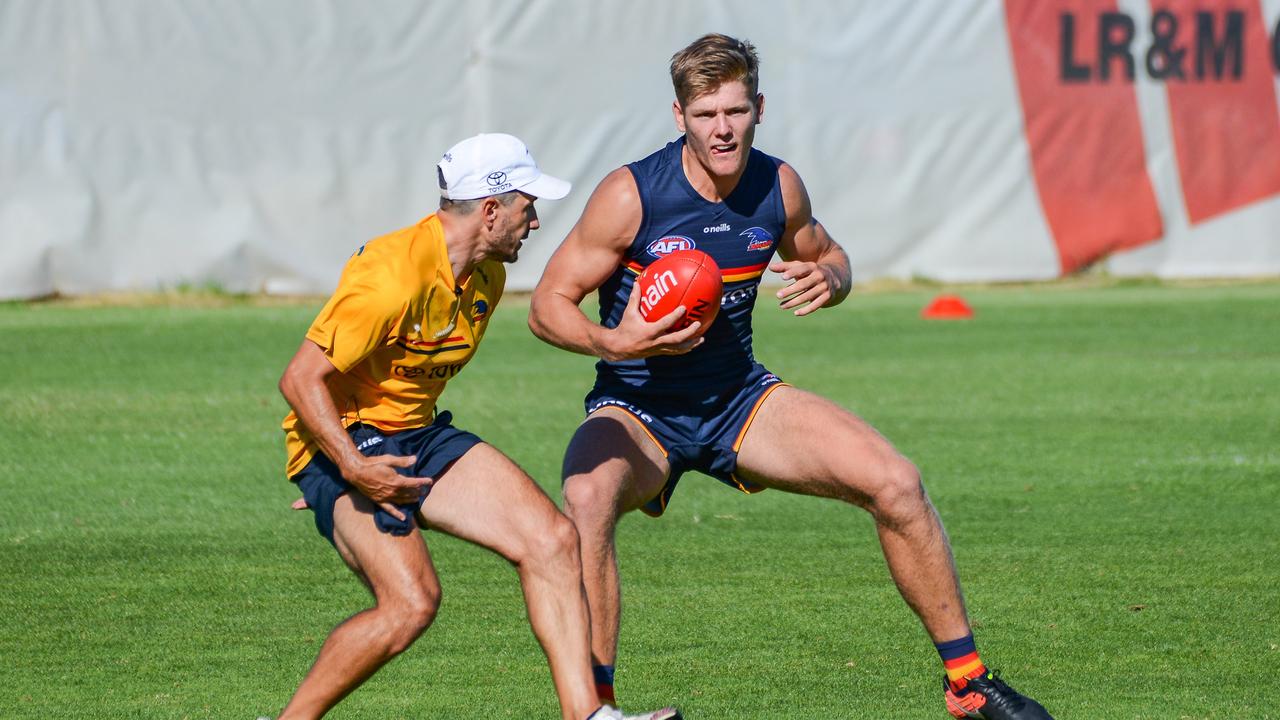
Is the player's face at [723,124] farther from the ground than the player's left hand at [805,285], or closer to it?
farther from the ground

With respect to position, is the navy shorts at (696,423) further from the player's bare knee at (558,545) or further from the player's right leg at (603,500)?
the player's bare knee at (558,545)

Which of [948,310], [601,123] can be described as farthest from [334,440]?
[601,123]

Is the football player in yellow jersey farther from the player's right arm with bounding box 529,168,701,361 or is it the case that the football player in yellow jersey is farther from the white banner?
the white banner

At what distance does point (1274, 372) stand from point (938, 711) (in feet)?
29.1

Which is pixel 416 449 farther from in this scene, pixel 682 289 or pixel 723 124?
pixel 723 124

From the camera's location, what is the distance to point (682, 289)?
5.95 m

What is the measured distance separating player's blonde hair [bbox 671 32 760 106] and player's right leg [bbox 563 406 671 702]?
1.24 metres

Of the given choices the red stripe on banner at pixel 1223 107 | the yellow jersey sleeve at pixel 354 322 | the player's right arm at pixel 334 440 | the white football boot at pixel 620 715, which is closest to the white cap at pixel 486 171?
the yellow jersey sleeve at pixel 354 322

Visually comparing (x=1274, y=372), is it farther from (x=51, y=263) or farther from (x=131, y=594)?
(x=51, y=263)

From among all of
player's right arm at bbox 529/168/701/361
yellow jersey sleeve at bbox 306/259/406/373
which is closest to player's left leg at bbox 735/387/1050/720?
player's right arm at bbox 529/168/701/361

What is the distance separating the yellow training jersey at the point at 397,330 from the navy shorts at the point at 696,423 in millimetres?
895

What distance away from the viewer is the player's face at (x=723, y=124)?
20.5 ft

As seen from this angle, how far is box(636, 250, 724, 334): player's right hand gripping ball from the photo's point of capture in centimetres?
595

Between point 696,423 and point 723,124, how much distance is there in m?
1.09
